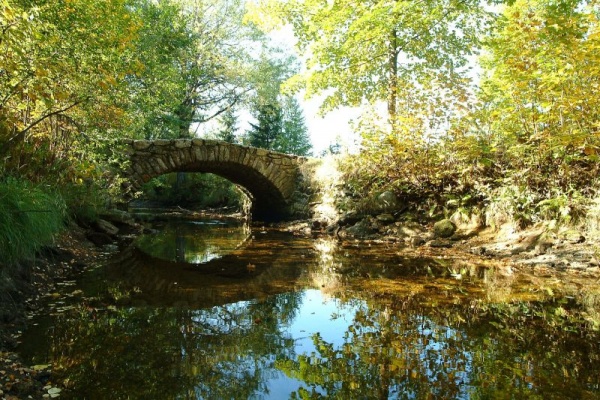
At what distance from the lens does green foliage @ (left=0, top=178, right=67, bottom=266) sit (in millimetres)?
2748

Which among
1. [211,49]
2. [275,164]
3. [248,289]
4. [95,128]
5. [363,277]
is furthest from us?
[211,49]

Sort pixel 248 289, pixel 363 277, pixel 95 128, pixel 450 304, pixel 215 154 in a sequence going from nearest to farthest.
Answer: pixel 450 304
pixel 248 289
pixel 363 277
pixel 95 128
pixel 215 154

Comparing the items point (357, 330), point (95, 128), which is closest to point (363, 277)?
point (357, 330)

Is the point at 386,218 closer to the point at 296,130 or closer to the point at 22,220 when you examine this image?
the point at 22,220

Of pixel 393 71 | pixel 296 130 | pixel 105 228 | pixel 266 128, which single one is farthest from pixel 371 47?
pixel 296 130

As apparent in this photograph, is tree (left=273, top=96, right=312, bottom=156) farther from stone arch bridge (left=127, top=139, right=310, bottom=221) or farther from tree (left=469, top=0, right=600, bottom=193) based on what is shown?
tree (left=469, top=0, right=600, bottom=193)

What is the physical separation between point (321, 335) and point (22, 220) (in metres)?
2.38

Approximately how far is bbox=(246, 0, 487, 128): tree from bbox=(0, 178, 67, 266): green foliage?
6.39 metres

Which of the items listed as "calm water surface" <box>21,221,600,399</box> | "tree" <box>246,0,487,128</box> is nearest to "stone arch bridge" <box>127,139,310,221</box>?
"tree" <box>246,0,487,128</box>

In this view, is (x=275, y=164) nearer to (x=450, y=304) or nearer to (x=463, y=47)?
(x=463, y=47)

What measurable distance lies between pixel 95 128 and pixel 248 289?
418 cm

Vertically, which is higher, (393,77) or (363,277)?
(393,77)

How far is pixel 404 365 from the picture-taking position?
204 centimetres

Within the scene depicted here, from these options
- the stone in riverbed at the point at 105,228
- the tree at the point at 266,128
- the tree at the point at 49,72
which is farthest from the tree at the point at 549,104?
the tree at the point at 266,128
